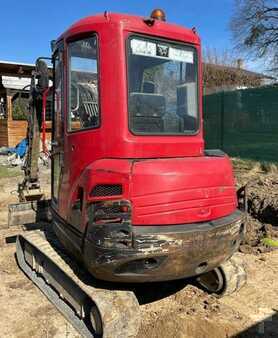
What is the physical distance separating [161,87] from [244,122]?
9.87m

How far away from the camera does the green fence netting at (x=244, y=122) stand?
1221 cm

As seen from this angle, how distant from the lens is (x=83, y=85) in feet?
12.8

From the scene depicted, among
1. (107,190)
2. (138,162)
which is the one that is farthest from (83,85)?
(107,190)

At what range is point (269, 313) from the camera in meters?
4.24

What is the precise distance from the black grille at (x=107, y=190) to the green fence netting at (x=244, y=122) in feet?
30.3

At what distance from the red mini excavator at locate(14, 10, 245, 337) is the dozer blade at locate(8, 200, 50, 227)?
5.35 feet

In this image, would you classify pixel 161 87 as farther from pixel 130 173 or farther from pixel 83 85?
pixel 130 173

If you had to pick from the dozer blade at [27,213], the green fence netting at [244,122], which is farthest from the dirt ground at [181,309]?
the green fence netting at [244,122]

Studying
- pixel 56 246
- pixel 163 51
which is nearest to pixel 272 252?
pixel 56 246

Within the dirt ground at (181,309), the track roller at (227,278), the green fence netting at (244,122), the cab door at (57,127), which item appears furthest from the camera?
the green fence netting at (244,122)

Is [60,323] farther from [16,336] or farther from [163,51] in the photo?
[163,51]

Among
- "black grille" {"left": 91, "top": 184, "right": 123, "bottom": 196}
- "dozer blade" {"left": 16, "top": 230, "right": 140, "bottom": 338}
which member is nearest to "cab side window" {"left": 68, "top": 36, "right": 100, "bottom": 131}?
"black grille" {"left": 91, "top": 184, "right": 123, "bottom": 196}

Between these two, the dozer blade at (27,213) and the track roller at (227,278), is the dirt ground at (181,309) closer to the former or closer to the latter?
the track roller at (227,278)

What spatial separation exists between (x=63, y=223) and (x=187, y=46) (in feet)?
6.76
